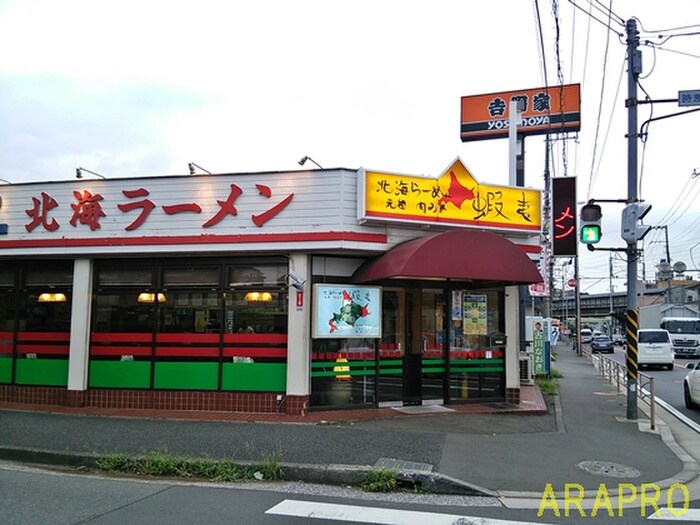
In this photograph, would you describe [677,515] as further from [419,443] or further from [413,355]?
[413,355]

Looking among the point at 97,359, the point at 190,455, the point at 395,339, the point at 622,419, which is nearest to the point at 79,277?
the point at 97,359

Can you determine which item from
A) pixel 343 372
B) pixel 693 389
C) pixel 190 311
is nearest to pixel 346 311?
pixel 343 372

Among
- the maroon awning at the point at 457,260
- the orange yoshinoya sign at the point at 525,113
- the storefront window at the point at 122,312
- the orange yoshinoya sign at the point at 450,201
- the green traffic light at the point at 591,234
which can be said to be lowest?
the storefront window at the point at 122,312

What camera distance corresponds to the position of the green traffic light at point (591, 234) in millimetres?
11578

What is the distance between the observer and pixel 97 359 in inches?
467

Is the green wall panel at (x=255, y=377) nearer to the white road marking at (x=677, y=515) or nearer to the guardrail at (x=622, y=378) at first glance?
the white road marking at (x=677, y=515)

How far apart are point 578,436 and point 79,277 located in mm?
10483

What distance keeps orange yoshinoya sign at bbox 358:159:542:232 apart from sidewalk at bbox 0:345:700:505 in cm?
395

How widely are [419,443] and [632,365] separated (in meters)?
5.61

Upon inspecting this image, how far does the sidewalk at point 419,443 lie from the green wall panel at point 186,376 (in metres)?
0.60

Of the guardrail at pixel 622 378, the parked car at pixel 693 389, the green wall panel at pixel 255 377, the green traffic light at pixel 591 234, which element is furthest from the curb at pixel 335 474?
the parked car at pixel 693 389

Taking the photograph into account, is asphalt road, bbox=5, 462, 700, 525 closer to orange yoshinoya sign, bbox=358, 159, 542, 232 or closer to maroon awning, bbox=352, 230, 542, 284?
maroon awning, bbox=352, 230, 542, 284

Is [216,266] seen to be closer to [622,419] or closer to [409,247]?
[409,247]

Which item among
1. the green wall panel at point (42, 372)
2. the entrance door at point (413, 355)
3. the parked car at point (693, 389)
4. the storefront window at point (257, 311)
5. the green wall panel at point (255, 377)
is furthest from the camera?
the parked car at point (693, 389)
